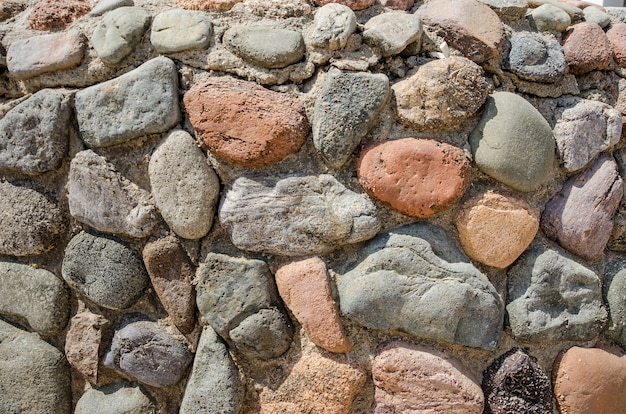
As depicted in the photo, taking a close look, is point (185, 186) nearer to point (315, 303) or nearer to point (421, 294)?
point (315, 303)

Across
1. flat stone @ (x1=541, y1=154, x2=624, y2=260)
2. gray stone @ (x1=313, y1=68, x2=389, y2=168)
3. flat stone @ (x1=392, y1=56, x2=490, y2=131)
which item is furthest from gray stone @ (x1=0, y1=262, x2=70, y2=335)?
flat stone @ (x1=541, y1=154, x2=624, y2=260)

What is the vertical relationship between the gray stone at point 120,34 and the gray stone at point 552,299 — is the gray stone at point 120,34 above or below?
above

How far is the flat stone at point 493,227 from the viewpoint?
3.97 ft

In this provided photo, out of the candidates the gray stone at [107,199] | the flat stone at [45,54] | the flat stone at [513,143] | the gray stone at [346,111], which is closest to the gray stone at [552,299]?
the flat stone at [513,143]

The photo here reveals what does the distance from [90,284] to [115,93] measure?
40 centimetres

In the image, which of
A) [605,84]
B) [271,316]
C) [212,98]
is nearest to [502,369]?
[271,316]

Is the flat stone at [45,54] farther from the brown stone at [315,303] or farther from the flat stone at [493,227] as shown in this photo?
the flat stone at [493,227]

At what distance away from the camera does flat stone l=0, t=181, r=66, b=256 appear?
1.34m

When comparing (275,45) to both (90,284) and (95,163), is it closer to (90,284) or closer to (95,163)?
(95,163)

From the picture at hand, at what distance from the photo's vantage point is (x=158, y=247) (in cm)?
126

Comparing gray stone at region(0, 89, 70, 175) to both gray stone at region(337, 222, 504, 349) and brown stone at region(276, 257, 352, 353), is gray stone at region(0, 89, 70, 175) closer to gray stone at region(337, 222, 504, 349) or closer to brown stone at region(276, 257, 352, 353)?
brown stone at region(276, 257, 352, 353)

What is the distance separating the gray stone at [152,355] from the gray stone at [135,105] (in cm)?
40

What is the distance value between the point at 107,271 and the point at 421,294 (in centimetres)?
65

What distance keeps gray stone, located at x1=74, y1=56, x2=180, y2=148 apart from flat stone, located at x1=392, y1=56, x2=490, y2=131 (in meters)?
0.45
